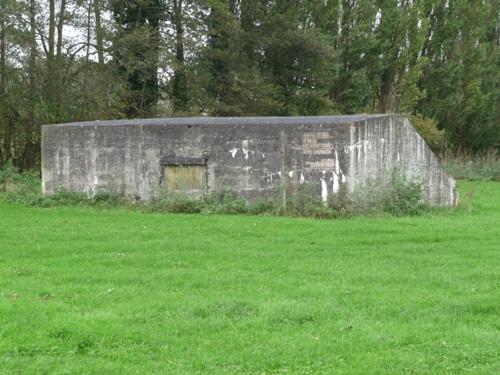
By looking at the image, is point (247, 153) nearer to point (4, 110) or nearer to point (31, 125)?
point (31, 125)

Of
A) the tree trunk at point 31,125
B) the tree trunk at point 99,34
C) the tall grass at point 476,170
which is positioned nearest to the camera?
the tree trunk at point 31,125

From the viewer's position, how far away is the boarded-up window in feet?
56.9

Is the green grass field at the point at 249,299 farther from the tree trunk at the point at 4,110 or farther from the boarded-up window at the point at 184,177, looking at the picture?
the tree trunk at the point at 4,110

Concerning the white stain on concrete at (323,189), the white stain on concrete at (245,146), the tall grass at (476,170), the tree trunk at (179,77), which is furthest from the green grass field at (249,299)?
the tall grass at (476,170)

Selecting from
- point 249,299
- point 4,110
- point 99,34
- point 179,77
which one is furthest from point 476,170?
point 249,299

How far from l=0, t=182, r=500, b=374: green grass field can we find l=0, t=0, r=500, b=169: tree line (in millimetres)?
16702

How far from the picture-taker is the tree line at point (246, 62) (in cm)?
2936

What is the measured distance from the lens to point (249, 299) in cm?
776

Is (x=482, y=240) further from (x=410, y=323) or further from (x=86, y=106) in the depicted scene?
(x=86, y=106)

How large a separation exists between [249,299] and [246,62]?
27.2m

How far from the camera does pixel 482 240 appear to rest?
12.3 m

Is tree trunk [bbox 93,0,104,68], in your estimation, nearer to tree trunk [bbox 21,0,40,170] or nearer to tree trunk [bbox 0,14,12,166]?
tree trunk [bbox 21,0,40,170]

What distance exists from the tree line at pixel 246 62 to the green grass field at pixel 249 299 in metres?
16.7

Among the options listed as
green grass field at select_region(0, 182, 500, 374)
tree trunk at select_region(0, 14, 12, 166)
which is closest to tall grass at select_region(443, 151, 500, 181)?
tree trunk at select_region(0, 14, 12, 166)
